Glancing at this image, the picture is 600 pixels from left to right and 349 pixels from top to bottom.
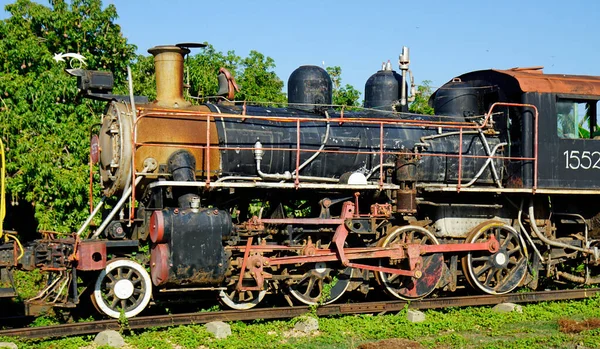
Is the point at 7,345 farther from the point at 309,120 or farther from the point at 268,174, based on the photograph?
the point at 309,120

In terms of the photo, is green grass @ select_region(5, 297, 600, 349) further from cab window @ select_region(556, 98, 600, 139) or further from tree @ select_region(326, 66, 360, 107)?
tree @ select_region(326, 66, 360, 107)

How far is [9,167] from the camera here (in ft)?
56.6

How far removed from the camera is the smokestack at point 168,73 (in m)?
12.0

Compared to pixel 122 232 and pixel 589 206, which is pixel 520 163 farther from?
pixel 122 232

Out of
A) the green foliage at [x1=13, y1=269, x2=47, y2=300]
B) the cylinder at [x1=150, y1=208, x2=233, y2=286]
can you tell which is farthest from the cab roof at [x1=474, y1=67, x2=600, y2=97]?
the green foliage at [x1=13, y1=269, x2=47, y2=300]

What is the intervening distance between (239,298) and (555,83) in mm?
6991

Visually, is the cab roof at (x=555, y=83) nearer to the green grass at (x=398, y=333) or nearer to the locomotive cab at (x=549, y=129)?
the locomotive cab at (x=549, y=129)

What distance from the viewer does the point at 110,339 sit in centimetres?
1002

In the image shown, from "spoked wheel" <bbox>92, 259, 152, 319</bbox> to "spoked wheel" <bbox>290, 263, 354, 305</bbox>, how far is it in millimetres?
2463

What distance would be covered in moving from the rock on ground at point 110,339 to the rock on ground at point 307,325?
2.62 m

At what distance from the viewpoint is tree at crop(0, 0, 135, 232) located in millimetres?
17047

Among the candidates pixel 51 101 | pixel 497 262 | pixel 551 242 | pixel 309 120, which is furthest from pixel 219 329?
pixel 51 101

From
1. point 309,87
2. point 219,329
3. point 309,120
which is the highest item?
point 309,87

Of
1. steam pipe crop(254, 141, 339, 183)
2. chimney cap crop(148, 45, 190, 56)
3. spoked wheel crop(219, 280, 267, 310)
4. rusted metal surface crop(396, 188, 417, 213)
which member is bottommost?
spoked wheel crop(219, 280, 267, 310)
